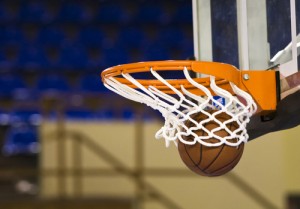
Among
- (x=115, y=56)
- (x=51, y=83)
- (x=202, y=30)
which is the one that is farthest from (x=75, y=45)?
(x=202, y=30)

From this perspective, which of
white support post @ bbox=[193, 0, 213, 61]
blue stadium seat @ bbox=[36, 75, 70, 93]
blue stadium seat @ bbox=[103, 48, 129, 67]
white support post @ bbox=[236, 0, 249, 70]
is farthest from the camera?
blue stadium seat @ bbox=[103, 48, 129, 67]

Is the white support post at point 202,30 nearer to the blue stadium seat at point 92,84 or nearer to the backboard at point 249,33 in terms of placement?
the backboard at point 249,33

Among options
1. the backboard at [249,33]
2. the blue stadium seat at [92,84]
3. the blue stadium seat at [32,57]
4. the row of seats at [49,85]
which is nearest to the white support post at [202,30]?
the backboard at [249,33]

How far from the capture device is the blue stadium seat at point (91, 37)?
542 centimetres

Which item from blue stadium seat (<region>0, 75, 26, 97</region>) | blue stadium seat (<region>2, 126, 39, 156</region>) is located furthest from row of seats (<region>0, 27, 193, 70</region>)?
blue stadium seat (<region>2, 126, 39, 156</region>)

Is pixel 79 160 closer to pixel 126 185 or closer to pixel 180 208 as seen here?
pixel 126 185

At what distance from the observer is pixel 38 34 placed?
536cm

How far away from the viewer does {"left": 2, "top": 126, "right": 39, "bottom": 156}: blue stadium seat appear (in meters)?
4.67

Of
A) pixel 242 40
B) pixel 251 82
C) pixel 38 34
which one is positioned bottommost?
pixel 251 82

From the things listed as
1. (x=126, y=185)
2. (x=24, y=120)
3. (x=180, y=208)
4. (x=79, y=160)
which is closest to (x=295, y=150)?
(x=180, y=208)

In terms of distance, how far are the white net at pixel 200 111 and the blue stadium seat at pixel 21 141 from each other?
10.3 feet

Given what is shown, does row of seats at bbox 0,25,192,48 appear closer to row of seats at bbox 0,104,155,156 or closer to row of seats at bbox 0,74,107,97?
row of seats at bbox 0,74,107,97

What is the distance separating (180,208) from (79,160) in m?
0.80

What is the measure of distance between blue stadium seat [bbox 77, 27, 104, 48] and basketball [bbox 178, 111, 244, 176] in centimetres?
389
